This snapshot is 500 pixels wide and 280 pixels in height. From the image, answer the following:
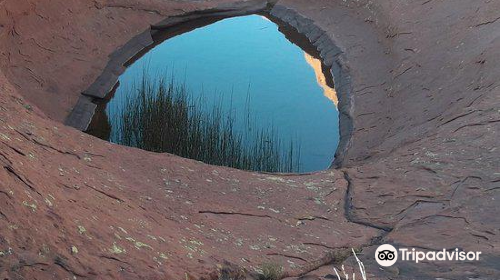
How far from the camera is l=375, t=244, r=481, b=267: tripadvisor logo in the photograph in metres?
3.19

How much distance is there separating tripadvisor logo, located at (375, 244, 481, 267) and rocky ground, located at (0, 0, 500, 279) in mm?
49

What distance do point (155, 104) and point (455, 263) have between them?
16.0ft

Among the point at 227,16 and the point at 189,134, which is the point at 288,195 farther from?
the point at 227,16

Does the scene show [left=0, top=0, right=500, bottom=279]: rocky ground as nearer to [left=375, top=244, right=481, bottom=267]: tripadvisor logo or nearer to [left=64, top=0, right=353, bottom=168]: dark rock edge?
[left=375, top=244, right=481, bottom=267]: tripadvisor logo

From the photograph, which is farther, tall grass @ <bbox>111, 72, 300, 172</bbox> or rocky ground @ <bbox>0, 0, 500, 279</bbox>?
tall grass @ <bbox>111, 72, 300, 172</bbox>

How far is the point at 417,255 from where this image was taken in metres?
3.25

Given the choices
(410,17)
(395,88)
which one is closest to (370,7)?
(410,17)

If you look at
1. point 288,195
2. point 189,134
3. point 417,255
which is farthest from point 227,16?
point 417,255

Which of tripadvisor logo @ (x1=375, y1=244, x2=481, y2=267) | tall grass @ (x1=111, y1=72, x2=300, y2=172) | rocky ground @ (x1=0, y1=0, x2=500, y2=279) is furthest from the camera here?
tall grass @ (x1=111, y1=72, x2=300, y2=172)

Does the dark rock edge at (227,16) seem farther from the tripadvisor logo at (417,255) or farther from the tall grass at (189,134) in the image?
the tripadvisor logo at (417,255)

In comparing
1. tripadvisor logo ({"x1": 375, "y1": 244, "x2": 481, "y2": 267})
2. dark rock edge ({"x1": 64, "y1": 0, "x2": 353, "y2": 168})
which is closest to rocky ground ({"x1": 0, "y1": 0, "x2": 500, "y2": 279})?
tripadvisor logo ({"x1": 375, "y1": 244, "x2": 481, "y2": 267})

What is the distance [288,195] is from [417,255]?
1.17 metres

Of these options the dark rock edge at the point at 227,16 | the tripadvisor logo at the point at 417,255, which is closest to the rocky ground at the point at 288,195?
the tripadvisor logo at the point at 417,255

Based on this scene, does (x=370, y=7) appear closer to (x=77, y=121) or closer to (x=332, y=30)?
(x=332, y=30)
